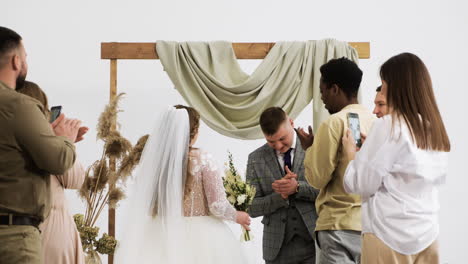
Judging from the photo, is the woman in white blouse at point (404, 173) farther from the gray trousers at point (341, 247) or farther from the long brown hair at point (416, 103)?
the gray trousers at point (341, 247)

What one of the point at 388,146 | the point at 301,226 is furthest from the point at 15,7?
the point at 388,146

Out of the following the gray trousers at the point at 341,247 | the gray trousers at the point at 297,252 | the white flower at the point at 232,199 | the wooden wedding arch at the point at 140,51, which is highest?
the wooden wedding arch at the point at 140,51

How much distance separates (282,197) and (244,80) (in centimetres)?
178

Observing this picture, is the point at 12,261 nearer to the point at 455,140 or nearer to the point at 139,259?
the point at 139,259

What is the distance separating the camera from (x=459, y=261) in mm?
7012

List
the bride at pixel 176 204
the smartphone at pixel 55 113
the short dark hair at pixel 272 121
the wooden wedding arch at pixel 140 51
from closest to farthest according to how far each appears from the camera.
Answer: the smartphone at pixel 55 113 < the bride at pixel 176 204 < the short dark hair at pixel 272 121 < the wooden wedding arch at pixel 140 51

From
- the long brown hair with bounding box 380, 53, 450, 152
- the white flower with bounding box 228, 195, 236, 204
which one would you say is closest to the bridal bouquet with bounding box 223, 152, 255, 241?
the white flower with bounding box 228, 195, 236, 204

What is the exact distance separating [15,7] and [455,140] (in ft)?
15.9

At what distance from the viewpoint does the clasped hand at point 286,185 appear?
3.98 metres

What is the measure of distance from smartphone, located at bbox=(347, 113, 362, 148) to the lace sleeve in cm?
102

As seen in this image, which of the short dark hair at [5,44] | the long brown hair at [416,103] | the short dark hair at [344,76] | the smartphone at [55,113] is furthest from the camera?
the short dark hair at [344,76]

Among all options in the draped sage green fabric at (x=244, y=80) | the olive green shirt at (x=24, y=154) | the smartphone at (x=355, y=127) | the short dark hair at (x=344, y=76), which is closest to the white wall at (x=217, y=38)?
the draped sage green fabric at (x=244, y=80)

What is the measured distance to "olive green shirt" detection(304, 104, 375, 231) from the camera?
331 cm

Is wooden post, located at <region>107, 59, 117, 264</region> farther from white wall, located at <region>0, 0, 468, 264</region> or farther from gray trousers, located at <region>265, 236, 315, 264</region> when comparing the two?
gray trousers, located at <region>265, 236, 315, 264</region>
